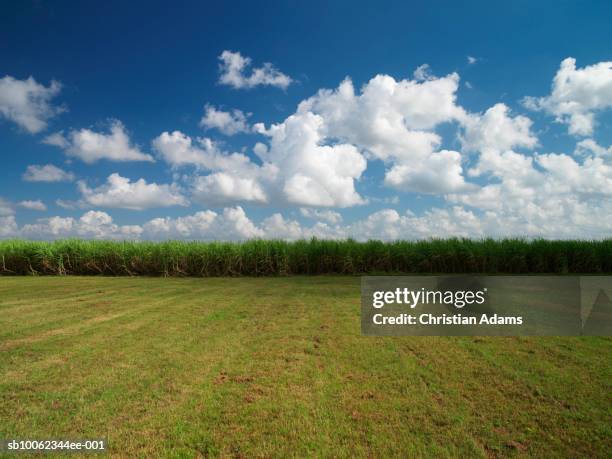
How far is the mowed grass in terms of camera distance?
2803 millimetres

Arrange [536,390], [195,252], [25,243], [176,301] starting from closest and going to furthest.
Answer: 1. [536,390]
2. [176,301]
3. [195,252]
4. [25,243]

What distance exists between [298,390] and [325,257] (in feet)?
42.1

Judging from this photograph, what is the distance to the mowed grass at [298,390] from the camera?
280 centimetres

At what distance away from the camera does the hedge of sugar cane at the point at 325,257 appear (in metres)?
16.4

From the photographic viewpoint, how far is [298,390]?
142 inches

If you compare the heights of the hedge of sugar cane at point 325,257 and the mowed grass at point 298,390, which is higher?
the hedge of sugar cane at point 325,257

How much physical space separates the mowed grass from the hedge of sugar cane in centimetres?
999

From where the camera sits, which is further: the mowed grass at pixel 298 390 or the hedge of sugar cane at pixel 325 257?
the hedge of sugar cane at pixel 325 257

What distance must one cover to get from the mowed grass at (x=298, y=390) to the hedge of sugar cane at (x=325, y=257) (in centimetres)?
999

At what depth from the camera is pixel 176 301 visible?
28.8 feet

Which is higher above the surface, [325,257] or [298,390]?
[325,257]

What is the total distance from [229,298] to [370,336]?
460cm

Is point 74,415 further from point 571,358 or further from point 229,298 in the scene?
point 229,298

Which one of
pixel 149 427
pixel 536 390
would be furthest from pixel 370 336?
pixel 149 427
